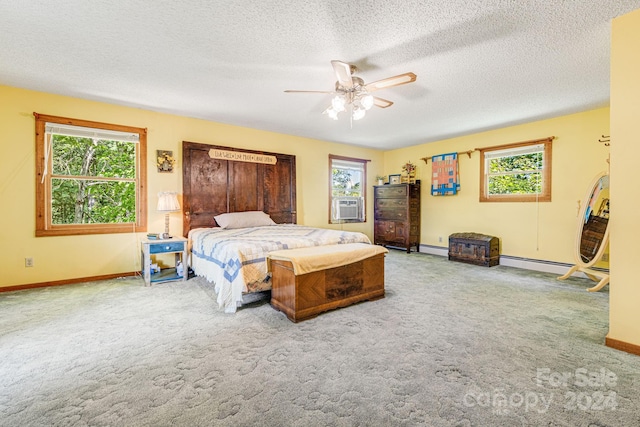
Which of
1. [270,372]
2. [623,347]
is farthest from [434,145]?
[270,372]

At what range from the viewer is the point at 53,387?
1629 millimetres

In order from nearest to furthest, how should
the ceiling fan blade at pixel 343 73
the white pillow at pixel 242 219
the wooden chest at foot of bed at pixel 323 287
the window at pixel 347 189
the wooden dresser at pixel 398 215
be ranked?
the ceiling fan blade at pixel 343 73 → the wooden chest at foot of bed at pixel 323 287 → the white pillow at pixel 242 219 → the wooden dresser at pixel 398 215 → the window at pixel 347 189

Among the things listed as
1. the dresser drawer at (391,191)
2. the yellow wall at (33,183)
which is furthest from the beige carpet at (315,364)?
the dresser drawer at (391,191)

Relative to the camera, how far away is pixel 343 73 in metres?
2.53

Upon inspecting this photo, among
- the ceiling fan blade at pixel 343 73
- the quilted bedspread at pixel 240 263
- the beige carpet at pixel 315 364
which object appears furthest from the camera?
the quilted bedspread at pixel 240 263

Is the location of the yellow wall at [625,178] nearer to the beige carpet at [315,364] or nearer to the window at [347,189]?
the beige carpet at [315,364]

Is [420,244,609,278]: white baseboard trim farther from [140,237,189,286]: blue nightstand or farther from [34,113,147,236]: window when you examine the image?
[34,113,147,236]: window

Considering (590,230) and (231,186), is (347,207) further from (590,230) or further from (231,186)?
(590,230)

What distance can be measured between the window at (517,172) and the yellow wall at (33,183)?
179 inches

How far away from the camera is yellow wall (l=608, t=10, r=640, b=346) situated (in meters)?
1.97

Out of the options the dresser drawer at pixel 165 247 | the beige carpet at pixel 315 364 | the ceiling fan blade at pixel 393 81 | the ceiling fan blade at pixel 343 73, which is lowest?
the beige carpet at pixel 315 364

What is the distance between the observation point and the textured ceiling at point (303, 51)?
204 cm

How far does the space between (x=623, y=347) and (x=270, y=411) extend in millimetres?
2548

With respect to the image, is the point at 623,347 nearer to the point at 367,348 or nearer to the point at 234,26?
the point at 367,348
